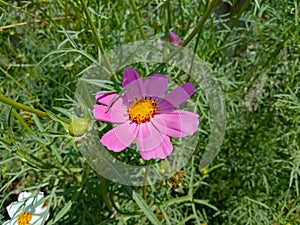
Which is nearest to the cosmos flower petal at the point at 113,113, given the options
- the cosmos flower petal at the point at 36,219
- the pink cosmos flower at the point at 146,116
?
the pink cosmos flower at the point at 146,116

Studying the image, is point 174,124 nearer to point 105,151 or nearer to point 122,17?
point 105,151

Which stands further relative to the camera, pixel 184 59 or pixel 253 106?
pixel 253 106

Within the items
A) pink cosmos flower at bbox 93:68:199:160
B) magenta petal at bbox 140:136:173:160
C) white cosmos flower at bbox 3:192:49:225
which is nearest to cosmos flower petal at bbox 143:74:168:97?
pink cosmos flower at bbox 93:68:199:160

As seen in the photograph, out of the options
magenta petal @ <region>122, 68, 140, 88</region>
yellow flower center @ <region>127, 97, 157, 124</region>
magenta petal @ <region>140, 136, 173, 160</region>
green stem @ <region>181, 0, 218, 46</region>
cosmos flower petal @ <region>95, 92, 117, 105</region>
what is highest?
green stem @ <region>181, 0, 218, 46</region>

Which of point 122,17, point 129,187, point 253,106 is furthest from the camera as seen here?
point 253,106

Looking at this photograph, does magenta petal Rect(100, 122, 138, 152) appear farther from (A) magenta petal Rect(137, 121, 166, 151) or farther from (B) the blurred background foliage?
(B) the blurred background foliage

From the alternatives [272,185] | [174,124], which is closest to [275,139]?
[272,185]

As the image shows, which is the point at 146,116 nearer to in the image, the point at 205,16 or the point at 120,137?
the point at 120,137
